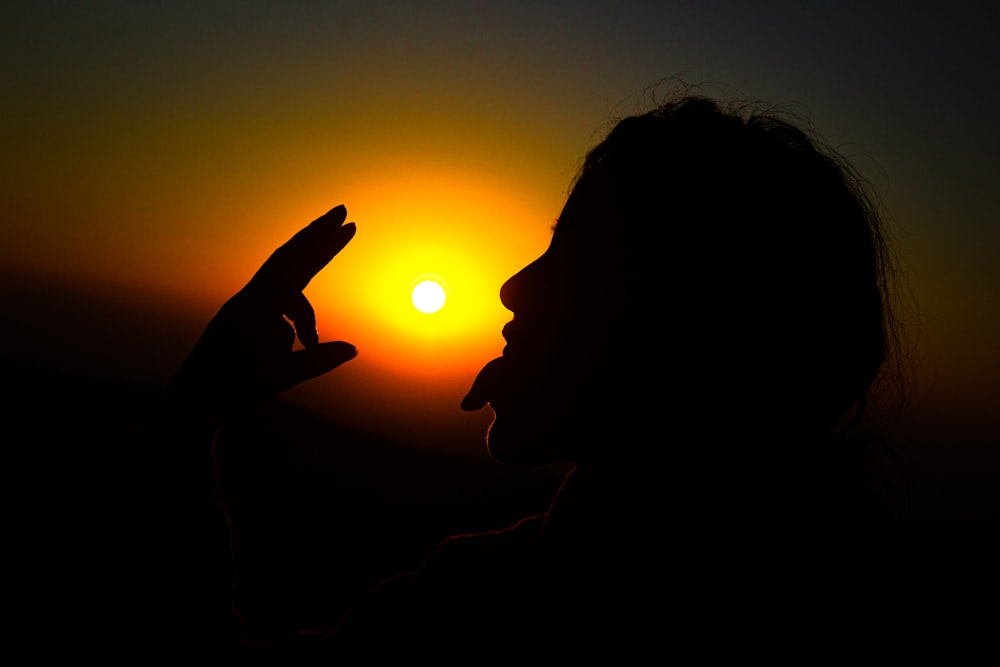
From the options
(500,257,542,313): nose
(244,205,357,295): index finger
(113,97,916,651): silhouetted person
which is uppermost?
(244,205,357,295): index finger

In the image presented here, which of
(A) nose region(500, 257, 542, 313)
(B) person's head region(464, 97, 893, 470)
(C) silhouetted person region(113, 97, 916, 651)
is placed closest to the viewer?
(C) silhouetted person region(113, 97, 916, 651)

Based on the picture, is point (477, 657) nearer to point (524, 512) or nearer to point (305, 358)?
point (305, 358)

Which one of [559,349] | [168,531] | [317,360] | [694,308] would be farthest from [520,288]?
[168,531]

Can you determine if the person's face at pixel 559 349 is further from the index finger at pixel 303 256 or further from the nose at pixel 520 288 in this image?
the index finger at pixel 303 256

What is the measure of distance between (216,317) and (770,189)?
1.20 m

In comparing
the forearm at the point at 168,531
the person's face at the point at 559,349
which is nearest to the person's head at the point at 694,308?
the person's face at the point at 559,349

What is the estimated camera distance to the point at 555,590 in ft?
4.00

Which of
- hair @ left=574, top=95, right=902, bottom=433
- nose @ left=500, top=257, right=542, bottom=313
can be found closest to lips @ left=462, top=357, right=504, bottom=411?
nose @ left=500, top=257, right=542, bottom=313

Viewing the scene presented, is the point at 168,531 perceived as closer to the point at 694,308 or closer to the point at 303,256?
the point at 303,256

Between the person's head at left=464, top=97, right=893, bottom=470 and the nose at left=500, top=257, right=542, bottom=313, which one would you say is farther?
the nose at left=500, top=257, right=542, bottom=313

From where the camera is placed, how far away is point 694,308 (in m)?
1.30

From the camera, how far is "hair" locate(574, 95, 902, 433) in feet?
4.25

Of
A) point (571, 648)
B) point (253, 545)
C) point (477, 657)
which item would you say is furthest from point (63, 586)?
point (571, 648)

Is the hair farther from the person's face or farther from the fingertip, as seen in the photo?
the fingertip
